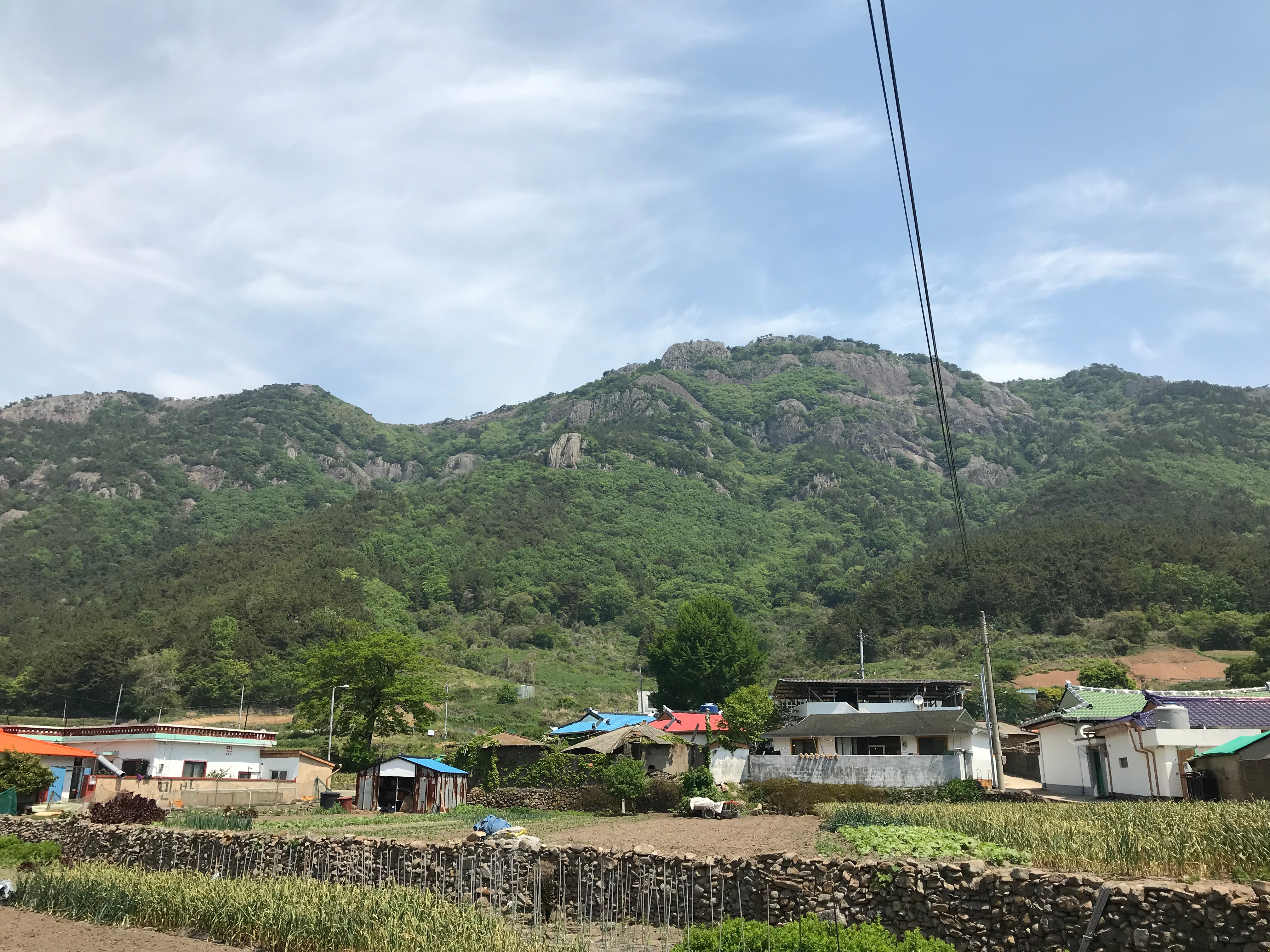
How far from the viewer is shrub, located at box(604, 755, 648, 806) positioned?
3166 centimetres

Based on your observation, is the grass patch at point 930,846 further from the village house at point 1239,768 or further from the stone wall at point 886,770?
the stone wall at point 886,770

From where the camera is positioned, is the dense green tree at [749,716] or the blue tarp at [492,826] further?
the dense green tree at [749,716]

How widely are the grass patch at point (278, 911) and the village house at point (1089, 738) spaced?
23.8 metres

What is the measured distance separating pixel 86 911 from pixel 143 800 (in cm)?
772

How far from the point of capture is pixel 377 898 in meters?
12.7

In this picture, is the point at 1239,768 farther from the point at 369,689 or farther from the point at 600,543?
the point at 600,543

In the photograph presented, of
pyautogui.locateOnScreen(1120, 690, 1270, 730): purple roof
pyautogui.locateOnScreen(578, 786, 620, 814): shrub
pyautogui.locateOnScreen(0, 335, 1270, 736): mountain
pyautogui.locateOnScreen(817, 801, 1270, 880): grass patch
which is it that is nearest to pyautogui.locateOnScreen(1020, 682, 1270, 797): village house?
pyautogui.locateOnScreen(1120, 690, 1270, 730): purple roof

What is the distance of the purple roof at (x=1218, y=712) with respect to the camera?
27.5 m

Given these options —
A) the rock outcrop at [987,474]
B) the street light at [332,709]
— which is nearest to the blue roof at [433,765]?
the street light at [332,709]

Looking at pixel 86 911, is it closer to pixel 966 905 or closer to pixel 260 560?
pixel 966 905

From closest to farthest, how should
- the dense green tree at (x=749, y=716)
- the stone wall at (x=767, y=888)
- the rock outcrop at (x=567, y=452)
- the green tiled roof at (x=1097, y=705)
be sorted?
the stone wall at (x=767, y=888)
the green tiled roof at (x=1097, y=705)
the dense green tree at (x=749, y=716)
the rock outcrop at (x=567, y=452)

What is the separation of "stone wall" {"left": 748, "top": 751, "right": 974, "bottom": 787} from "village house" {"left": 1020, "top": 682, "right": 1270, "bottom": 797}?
375cm

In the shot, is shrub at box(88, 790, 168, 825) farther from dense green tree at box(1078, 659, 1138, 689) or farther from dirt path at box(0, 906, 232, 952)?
dense green tree at box(1078, 659, 1138, 689)

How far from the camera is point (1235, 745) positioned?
24047mm
